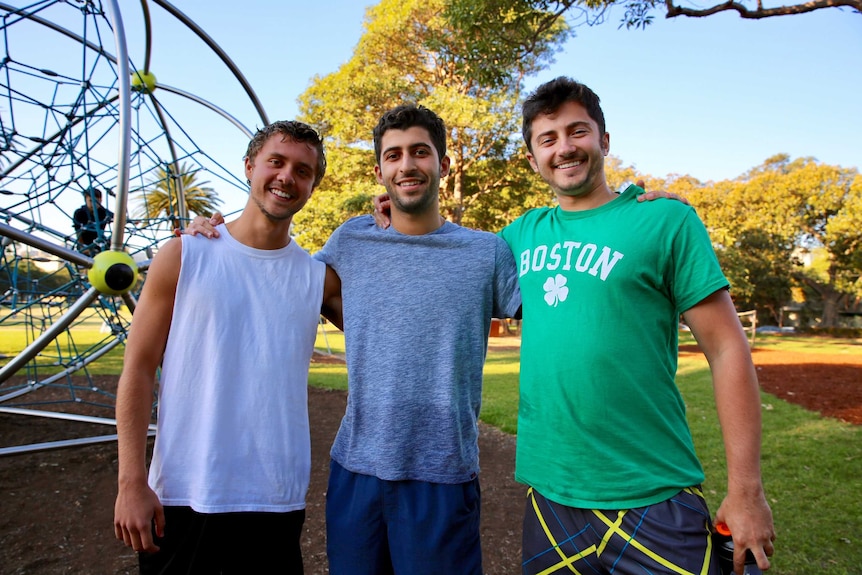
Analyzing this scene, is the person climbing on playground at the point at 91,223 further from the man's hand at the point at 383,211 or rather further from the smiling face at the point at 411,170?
the smiling face at the point at 411,170

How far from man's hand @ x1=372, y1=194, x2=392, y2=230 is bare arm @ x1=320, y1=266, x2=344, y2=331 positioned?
0.87 feet

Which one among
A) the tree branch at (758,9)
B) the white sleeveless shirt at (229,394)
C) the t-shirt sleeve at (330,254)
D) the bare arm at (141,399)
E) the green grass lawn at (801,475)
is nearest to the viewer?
the bare arm at (141,399)

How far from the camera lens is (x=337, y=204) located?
14.8 meters

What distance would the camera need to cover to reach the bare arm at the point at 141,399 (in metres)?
1.65

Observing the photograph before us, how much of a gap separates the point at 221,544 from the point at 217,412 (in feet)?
1.37

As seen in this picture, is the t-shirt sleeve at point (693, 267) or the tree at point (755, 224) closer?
the t-shirt sleeve at point (693, 267)

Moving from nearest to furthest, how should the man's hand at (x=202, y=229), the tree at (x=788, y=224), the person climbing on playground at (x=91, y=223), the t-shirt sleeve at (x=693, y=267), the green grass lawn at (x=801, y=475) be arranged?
the t-shirt sleeve at (x=693, y=267) → the man's hand at (x=202, y=229) → the green grass lawn at (x=801, y=475) → the person climbing on playground at (x=91, y=223) → the tree at (x=788, y=224)

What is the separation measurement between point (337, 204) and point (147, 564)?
1349cm

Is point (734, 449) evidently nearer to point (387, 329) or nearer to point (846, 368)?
point (387, 329)

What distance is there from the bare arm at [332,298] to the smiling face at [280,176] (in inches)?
10.9

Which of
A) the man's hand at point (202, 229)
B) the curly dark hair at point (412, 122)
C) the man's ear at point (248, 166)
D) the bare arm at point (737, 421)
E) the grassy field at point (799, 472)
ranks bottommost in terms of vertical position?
the grassy field at point (799, 472)

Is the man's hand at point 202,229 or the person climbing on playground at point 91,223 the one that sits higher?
the person climbing on playground at point 91,223

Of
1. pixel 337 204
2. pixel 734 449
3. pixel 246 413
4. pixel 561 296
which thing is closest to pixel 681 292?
pixel 561 296

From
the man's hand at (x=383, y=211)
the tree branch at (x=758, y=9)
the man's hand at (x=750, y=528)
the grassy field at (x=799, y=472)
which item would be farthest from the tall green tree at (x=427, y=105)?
the man's hand at (x=750, y=528)
